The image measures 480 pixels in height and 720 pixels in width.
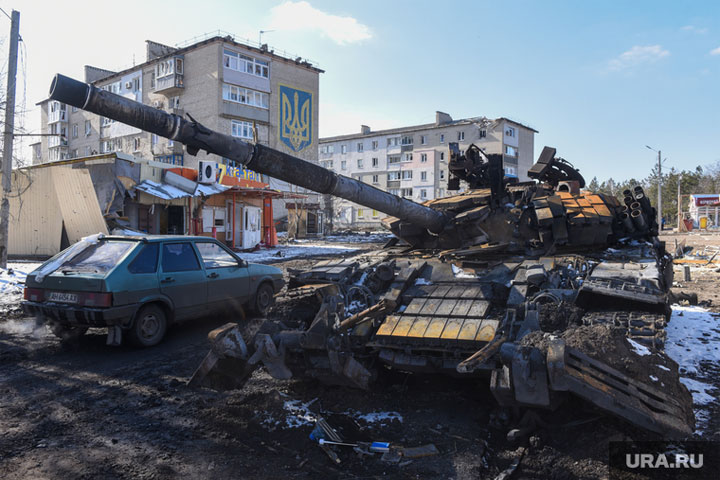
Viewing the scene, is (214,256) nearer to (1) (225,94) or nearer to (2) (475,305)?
(2) (475,305)

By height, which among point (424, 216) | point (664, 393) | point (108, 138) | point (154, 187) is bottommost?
point (664, 393)

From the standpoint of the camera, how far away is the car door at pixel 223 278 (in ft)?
25.3

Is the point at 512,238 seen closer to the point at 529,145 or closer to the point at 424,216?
the point at 424,216

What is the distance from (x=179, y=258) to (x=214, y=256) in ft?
2.54

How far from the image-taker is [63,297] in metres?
6.43

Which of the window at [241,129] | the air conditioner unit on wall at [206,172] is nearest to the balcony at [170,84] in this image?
the window at [241,129]

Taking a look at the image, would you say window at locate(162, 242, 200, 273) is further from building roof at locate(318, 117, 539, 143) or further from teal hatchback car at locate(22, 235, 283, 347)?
building roof at locate(318, 117, 539, 143)

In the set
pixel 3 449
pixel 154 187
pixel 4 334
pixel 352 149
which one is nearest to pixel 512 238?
pixel 3 449

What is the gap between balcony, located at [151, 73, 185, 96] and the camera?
115 ft

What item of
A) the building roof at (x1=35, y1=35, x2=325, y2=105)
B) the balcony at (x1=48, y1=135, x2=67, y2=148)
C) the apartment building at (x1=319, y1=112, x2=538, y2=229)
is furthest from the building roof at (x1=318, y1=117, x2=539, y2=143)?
the balcony at (x1=48, y1=135, x2=67, y2=148)

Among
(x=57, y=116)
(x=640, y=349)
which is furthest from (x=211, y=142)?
(x=57, y=116)

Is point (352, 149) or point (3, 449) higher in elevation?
point (352, 149)

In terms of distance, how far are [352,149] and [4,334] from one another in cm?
4900

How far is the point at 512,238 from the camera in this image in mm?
6352
